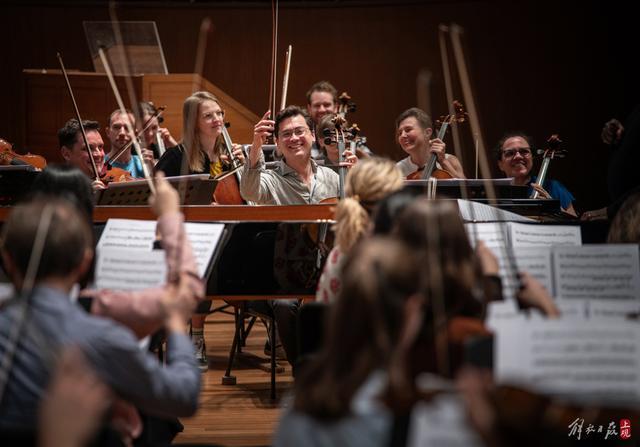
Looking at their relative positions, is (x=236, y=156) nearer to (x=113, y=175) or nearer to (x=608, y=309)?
(x=113, y=175)

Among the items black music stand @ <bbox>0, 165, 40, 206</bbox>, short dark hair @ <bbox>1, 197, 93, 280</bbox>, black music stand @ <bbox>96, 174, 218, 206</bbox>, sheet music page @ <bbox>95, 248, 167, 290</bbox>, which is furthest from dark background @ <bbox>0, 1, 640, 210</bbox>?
short dark hair @ <bbox>1, 197, 93, 280</bbox>

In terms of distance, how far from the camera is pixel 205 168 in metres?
4.63

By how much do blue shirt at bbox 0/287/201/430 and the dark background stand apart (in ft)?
19.2

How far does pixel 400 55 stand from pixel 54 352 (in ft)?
22.0

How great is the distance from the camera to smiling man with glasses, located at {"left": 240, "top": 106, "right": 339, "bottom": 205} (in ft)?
13.7

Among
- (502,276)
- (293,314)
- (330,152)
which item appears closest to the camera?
(502,276)

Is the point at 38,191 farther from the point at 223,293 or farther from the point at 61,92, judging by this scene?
the point at 61,92

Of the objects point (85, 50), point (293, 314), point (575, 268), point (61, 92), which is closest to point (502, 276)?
point (575, 268)

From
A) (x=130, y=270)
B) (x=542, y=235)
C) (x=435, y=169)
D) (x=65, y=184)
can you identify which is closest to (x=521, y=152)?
(x=435, y=169)

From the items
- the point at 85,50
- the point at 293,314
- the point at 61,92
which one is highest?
the point at 85,50

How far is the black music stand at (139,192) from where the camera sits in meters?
3.58

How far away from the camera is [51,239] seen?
1.60m

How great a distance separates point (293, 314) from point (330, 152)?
61.4 inches

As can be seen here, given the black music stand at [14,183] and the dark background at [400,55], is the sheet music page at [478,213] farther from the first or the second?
the dark background at [400,55]
